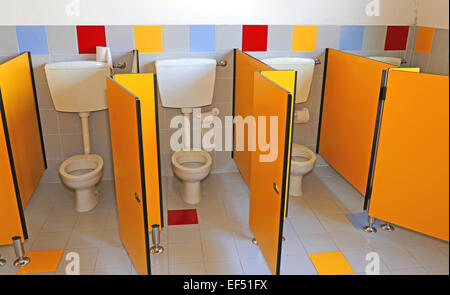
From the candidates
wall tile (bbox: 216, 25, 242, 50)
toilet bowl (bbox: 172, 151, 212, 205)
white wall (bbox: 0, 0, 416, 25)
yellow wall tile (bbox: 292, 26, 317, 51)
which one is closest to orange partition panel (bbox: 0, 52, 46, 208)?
white wall (bbox: 0, 0, 416, 25)

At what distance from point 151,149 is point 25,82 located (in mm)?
1112

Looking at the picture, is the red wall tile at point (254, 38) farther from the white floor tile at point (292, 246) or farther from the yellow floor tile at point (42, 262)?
the yellow floor tile at point (42, 262)

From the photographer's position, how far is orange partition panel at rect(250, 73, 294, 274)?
1.56 meters

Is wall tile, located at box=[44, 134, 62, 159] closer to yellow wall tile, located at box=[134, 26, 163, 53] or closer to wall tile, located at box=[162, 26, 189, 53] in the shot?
yellow wall tile, located at box=[134, 26, 163, 53]

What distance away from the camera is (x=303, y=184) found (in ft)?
9.98

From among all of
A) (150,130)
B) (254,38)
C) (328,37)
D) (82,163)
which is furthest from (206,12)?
(82,163)

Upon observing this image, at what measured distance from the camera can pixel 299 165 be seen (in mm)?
2721

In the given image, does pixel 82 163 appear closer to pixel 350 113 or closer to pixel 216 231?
pixel 216 231

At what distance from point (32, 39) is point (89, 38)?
1.22ft

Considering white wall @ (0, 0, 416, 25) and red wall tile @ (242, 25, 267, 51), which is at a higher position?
white wall @ (0, 0, 416, 25)

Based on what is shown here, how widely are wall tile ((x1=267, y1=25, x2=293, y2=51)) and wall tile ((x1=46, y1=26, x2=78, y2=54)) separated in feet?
4.59

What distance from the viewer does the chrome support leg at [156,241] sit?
2.18 m

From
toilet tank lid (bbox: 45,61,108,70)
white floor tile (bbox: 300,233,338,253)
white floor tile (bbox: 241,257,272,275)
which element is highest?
toilet tank lid (bbox: 45,61,108,70)
